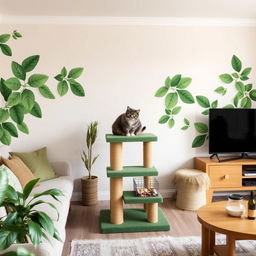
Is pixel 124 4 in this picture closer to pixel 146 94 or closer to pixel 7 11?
Result: pixel 146 94

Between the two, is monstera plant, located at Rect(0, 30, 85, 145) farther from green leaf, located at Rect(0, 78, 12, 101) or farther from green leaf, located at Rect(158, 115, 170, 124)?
green leaf, located at Rect(158, 115, 170, 124)

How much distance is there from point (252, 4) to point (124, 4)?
4.95 ft

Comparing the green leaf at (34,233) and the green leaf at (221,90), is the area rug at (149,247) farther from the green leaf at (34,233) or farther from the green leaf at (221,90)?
the green leaf at (221,90)

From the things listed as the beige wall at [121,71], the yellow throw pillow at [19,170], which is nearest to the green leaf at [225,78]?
the beige wall at [121,71]

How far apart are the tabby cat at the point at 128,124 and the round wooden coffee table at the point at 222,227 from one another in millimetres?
1098

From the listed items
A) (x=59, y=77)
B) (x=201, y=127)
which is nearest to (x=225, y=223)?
(x=201, y=127)

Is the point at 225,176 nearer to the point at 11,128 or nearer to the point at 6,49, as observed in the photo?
the point at 11,128

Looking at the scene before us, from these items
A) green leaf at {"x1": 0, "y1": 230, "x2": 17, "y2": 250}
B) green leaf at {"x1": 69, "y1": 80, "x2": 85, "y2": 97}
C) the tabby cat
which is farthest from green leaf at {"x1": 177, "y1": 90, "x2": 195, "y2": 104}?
green leaf at {"x1": 0, "y1": 230, "x2": 17, "y2": 250}

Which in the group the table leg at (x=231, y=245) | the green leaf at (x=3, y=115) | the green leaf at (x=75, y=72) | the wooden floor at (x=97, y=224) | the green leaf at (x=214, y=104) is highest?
the green leaf at (x=75, y=72)

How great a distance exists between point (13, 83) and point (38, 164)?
1.13m

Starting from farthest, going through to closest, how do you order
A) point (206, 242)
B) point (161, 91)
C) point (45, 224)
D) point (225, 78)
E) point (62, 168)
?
point (225, 78) → point (161, 91) → point (62, 168) → point (206, 242) → point (45, 224)

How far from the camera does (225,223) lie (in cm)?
235

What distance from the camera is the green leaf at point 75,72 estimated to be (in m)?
4.08

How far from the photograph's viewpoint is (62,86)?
4.08 meters
